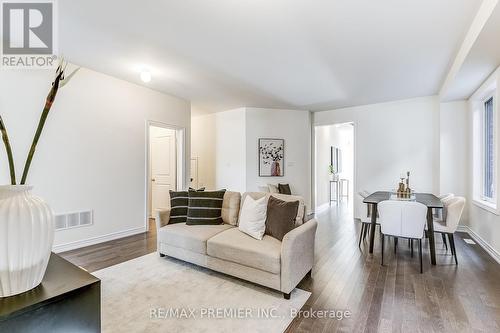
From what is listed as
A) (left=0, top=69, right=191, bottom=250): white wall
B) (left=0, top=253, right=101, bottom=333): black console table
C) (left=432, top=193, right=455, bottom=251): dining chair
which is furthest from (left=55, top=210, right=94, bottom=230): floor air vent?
(left=432, top=193, right=455, bottom=251): dining chair

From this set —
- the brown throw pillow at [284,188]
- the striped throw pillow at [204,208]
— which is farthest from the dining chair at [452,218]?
the brown throw pillow at [284,188]

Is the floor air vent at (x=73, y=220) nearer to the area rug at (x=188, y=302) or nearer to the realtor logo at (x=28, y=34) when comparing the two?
the area rug at (x=188, y=302)

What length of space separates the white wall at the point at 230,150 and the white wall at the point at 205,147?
0.46 ft

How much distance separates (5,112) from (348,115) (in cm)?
604

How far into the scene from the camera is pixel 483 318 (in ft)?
6.27

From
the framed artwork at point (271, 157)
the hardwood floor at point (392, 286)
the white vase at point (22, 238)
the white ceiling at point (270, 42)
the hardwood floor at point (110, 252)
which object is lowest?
the hardwood floor at point (392, 286)

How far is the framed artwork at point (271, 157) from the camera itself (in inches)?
226

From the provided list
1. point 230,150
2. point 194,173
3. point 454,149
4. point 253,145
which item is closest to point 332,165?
point 253,145

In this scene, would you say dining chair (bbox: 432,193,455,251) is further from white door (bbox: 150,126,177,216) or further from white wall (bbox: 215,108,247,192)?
white door (bbox: 150,126,177,216)

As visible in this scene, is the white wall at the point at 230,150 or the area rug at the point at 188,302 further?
the white wall at the point at 230,150

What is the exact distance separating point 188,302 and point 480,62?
4.20m

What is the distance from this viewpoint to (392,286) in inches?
94.9

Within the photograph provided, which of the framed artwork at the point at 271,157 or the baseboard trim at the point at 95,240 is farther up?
the framed artwork at the point at 271,157

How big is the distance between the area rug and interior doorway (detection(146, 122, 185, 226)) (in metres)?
2.63
